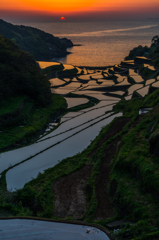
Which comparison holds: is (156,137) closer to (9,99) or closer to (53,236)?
(53,236)

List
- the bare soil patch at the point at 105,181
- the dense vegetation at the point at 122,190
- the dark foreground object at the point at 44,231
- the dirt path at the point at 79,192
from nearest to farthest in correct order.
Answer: the dark foreground object at the point at 44,231 → the dense vegetation at the point at 122,190 → the bare soil patch at the point at 105,181 → the dirt path at the point at 79,192

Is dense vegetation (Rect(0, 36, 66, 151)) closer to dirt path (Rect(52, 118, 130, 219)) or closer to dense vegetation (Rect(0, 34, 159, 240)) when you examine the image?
dense vegetation (Rect(0, 34, 159, 240))

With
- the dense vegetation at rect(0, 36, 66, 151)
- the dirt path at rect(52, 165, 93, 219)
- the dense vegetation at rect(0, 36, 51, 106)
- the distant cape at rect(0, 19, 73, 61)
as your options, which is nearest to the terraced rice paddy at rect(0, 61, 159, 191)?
the dense vegetation at rect(0, 36, 66, 151)

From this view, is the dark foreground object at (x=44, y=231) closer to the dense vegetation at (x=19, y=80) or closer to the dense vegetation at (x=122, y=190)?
the dense vegetation at (x=122, y=190)

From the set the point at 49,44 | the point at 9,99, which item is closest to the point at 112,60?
the point at 49,44

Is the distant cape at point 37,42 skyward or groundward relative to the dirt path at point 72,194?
skyward

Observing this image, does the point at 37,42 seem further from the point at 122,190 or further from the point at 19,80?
the point at 122,190

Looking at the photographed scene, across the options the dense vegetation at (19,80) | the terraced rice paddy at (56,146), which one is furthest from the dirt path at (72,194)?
the dense vegetation at (19,80)

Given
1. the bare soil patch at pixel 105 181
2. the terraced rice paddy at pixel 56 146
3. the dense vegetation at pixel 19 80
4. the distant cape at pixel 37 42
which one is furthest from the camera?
the distant cape at pixel 37 42
